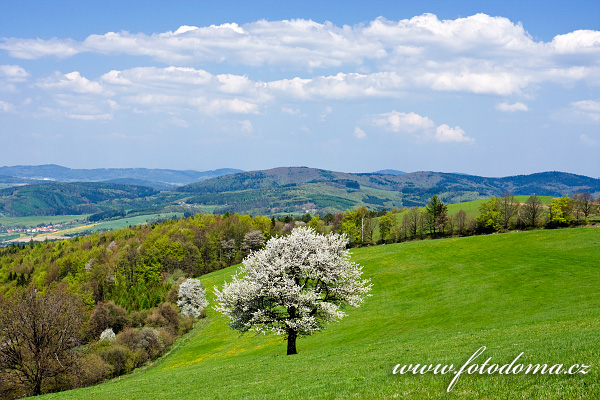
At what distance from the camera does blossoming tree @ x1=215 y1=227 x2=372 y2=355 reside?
35.8 metres

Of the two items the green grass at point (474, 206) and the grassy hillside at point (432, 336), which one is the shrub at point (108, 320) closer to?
the grassy hillside at point (432, 336)

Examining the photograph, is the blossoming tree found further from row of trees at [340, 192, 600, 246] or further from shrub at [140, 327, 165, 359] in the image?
row of trees at [340, 192, 600, 246]

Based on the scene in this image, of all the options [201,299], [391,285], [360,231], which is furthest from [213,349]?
[360,231]

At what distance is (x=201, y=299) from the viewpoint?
98.2 metres

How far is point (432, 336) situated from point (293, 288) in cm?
1258

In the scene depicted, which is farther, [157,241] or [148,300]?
[157,241]

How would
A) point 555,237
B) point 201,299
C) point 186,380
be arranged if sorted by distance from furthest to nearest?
point 201,299 → point 555,237 → point 186,380

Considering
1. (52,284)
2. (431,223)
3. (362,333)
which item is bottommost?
(52,284)

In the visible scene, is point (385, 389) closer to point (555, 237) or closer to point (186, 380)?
point (186, 380)

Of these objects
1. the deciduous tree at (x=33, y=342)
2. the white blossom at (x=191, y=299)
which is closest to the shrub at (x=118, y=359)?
the deciduous tree at (x=33, y=342)

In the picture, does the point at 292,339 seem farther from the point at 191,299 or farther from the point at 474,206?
the point at 474,206

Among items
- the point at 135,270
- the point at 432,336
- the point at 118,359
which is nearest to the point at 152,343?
the point at 118,359

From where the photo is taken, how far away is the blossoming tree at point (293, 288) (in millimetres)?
35844

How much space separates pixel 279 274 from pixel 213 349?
104 ft
